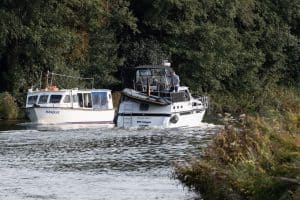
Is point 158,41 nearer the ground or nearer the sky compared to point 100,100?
nearer the sky

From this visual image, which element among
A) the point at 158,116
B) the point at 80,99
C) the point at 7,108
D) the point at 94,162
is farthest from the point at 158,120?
the point at 94,162

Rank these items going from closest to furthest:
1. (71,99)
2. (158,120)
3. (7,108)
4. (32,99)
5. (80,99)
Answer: (158,120)
(32,99)
(71,99)
(80,99)
(7,108)

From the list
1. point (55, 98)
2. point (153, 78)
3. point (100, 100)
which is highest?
point (153, 78)

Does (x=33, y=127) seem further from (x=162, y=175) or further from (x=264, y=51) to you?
(x=264, y=51)

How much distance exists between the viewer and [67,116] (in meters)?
53.1

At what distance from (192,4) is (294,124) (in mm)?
49361

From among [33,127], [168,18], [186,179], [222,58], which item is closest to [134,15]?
[168,18]

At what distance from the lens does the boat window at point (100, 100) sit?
2184 inches

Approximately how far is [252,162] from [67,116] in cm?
3620

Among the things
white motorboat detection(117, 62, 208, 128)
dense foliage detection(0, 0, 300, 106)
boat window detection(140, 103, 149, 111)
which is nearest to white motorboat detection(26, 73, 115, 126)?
white motorboat detection(117, 62, 208, 128)

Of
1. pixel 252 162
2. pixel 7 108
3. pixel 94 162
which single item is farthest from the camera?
pixel 7 108

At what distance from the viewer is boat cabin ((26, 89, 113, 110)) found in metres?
53.3

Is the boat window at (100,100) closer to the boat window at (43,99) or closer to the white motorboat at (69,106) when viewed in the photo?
the white motorboat at (69,106)

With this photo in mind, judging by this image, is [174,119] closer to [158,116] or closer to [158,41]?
[158,116]
